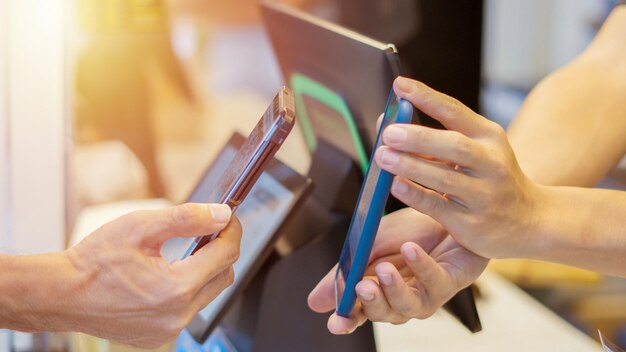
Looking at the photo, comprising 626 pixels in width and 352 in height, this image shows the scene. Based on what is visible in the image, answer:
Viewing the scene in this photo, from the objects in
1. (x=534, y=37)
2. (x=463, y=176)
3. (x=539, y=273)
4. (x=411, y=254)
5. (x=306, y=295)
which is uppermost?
(x=534, y=37)

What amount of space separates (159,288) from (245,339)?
0.25 m

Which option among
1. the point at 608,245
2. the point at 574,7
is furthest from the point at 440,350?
the point at 574,7

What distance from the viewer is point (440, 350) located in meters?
1.14

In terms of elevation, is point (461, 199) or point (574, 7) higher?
point (574, 7)

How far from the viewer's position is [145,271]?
0.86m

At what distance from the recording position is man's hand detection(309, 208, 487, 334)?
34.4 inches

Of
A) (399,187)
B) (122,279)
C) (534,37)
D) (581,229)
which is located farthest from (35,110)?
(534,37)

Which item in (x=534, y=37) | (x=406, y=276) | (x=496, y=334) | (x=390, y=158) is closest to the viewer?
(x=390, y=158)

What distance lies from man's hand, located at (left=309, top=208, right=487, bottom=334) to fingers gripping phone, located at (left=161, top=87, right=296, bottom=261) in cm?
17

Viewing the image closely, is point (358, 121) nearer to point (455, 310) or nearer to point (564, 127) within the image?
point (455, 310)

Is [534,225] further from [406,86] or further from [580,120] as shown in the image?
[580,120]

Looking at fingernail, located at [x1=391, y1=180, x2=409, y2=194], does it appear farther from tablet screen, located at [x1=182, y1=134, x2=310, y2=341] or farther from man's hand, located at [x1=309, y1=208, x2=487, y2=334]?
tablet screen, located at [x1=182, y1=134, x2=310, y2=341]

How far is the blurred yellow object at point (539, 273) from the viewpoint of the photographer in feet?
5.45

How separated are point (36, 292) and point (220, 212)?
0.77ft
